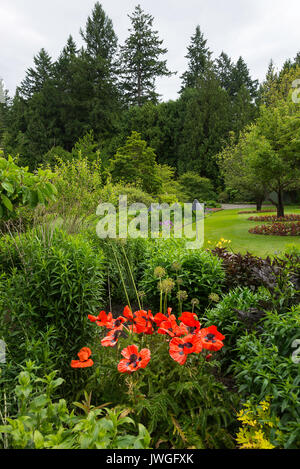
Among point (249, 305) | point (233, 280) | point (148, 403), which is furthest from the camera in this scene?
point (233, 280)

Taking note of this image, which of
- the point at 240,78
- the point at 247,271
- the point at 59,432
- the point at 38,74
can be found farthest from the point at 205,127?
the point at 59,432

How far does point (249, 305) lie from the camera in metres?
2.12

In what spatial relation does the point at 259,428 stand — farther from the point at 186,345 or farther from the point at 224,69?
the point at 224,69

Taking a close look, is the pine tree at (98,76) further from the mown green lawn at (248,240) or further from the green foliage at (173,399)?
the green foliage at (173,399)

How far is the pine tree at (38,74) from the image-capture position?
A: 27.3 m

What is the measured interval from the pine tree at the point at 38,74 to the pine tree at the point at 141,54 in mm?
7717

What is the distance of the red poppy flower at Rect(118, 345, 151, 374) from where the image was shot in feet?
4.32

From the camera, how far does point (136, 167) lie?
13156 millimetres

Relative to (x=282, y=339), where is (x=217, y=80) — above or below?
above

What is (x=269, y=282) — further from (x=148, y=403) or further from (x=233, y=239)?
(x=233, y=239)

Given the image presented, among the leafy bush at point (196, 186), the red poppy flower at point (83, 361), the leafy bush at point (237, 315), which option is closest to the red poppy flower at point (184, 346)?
the red poppy flower at point (83, 361)
